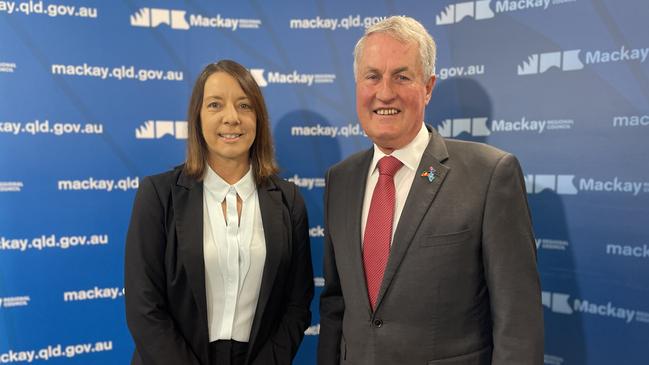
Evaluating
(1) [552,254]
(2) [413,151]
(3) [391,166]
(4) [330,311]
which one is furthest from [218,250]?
(1) [552,254]

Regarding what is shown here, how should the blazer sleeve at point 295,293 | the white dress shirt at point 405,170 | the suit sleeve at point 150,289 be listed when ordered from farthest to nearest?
the blazer sleeve at point 295,293
the suit sleeve at point 150,289
the white dress shirt at point 405,170

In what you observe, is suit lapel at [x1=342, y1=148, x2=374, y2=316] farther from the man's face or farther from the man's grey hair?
the man's grey hair

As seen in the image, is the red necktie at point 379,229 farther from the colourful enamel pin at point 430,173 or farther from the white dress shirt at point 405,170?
the colourful enamel pin at point 430,173

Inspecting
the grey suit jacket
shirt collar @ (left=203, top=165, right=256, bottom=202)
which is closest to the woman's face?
shirt collar @ (left=203, top=165, right=256, bottom=202)

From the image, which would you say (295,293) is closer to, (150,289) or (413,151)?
(150,289)

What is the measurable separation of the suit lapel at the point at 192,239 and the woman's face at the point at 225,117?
9.7 inches

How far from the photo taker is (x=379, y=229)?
70.9 inches

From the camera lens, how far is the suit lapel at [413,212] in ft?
5.54

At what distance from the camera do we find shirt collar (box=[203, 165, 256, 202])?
216 centimetres

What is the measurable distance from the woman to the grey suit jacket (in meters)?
0.55

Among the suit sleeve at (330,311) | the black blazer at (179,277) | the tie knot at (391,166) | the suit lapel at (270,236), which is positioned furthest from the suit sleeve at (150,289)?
the tie knot at (391,166)

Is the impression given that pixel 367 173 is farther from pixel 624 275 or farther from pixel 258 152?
pixel 624 275

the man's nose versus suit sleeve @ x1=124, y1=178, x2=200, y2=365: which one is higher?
the man's nose

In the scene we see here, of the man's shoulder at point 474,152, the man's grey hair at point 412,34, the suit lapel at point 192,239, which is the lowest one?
the suit lapel at point 192,239
